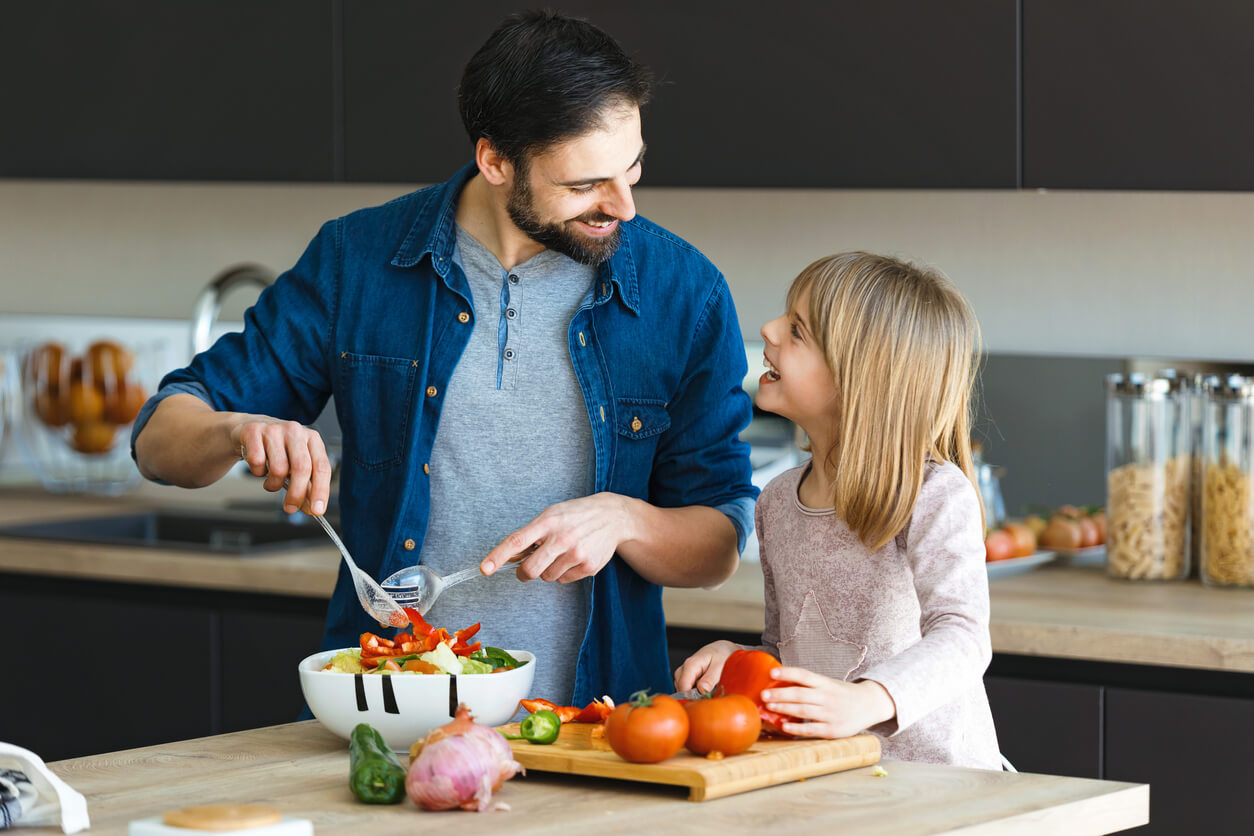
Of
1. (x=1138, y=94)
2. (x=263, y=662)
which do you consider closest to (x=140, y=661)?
(x=263, y=662)

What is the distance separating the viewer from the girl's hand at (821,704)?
1375mm

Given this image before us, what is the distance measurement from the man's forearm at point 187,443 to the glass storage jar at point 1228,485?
1.49m

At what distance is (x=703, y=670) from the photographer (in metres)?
1.58

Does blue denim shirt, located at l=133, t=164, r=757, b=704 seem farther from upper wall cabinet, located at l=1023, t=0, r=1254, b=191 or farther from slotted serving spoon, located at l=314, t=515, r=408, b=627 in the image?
upper wall cabinet, located at l=1023, t=0, r=1254, b=191

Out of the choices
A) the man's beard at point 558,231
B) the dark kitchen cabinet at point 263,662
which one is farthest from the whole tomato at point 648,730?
the dark kitchen cabinet at point 263,662

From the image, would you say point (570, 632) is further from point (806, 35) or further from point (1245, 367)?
point (1245, 367)

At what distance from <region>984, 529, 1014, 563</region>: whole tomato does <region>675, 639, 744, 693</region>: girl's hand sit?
1.10 metres

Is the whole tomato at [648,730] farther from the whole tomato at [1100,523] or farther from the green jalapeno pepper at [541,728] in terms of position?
the whole tomato at [1100,523]

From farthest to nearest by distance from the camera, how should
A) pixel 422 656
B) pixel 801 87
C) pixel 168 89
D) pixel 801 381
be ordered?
1. pixel 168 89
2. pixel 801 87
3. pixel 801 381
4. pixel 422 656

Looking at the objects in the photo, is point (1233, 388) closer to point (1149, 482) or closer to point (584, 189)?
point (1149, 482)

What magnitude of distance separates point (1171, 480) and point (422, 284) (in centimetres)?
130

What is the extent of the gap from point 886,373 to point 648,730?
53 centimetres

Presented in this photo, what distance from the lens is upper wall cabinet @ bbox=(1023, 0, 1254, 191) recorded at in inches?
94.4

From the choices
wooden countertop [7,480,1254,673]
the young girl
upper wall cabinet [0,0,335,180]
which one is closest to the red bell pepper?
the young girl
